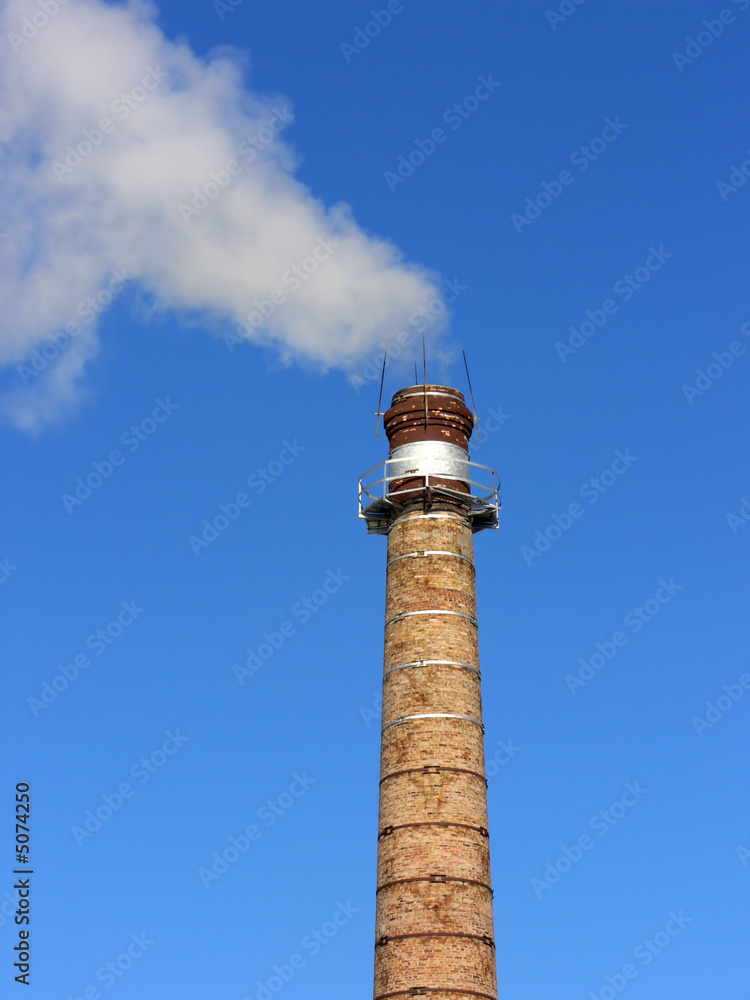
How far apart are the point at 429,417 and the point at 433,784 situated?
9931 mm

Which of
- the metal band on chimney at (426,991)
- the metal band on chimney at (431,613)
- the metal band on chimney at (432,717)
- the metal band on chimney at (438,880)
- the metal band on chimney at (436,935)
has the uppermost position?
the metal band on chimney at (431,613)

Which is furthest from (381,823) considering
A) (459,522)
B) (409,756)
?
(459,522)

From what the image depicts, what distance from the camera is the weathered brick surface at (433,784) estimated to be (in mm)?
30484

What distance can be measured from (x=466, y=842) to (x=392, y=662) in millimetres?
4807

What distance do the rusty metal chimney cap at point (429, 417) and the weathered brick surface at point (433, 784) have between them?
2.41 meters

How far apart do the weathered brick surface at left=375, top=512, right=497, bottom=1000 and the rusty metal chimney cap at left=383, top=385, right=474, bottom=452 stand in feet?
7.90

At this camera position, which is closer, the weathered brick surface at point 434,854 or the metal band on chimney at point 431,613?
the weathered brick surface at point 434,854

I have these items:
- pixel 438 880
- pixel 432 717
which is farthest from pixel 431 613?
pixel 438 880

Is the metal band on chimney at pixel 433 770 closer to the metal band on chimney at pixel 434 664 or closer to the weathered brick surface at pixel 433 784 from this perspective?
the weathered brick surface at pixel 433 784

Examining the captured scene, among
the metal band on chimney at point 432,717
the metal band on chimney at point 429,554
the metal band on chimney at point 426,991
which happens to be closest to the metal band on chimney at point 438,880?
the metal band on chimney at point 426,991

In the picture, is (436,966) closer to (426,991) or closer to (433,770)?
(426,991)

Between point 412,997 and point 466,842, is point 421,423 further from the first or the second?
point 412,997

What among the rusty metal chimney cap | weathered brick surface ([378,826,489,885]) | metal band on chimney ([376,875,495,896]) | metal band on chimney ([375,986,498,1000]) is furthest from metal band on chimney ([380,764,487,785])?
the rusty metal chimney cap

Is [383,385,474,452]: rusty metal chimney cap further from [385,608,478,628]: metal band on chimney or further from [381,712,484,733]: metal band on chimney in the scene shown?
[381,712,484,733]: metal band on chimney
